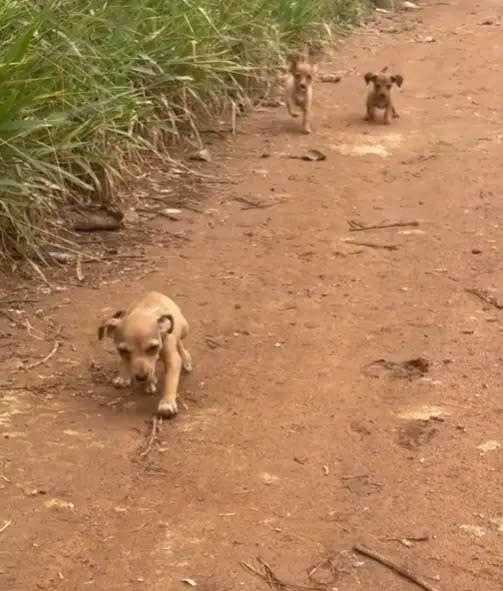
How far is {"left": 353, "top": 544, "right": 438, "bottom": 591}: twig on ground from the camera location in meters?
3.50

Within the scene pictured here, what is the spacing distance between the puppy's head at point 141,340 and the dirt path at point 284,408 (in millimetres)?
160

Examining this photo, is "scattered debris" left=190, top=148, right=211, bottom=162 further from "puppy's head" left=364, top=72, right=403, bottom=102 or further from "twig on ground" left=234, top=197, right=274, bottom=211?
"puppy's head" left=364, top=72, right=403, bottom=102

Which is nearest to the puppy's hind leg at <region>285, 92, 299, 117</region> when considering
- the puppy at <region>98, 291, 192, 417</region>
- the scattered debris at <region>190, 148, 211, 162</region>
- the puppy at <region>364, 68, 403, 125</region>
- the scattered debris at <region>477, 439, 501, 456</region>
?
the puppy at <region>364, 68, 403, 125</region>

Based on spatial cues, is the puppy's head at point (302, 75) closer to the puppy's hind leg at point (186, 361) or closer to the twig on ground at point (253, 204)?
the twig on ground at point (253, 204)

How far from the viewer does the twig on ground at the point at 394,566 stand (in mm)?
3500

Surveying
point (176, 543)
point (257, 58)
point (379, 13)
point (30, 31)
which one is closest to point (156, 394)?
point (176, 543)

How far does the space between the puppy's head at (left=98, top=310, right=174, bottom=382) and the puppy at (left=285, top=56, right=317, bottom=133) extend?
171 inches

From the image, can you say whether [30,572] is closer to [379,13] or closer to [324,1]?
[324,1]

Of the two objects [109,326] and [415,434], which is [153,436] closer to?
[109,326]

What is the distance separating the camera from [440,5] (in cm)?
1484

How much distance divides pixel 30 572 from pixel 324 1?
8.87 metres

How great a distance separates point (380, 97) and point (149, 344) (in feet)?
15.8

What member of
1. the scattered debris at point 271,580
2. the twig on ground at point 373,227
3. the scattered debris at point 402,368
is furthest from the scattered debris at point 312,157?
the scattered debris at point 271,580

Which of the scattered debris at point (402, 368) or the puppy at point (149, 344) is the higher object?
the puppy at point (149, 344)
